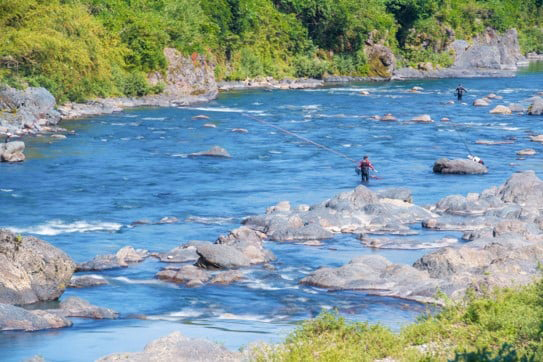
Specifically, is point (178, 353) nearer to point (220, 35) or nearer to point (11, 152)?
point (11, 152)

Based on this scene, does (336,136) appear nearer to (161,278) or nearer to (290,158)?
(290,158)

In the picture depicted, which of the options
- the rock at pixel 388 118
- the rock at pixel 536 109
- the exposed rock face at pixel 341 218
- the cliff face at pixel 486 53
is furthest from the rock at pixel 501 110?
the cliff face at pixel 486 53

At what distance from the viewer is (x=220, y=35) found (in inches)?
2911

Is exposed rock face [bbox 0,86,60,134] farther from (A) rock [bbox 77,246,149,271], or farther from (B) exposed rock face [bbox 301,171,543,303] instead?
(B) exposed rock face [bbox 301,171,543,303]

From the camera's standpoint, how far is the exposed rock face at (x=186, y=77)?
6241cm

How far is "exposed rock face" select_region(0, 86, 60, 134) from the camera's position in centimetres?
4584

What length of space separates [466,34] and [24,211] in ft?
246

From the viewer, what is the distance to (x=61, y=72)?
52.0 m

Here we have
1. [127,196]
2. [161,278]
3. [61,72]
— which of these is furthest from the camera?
[61,72]

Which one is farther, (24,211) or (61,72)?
(61,72)

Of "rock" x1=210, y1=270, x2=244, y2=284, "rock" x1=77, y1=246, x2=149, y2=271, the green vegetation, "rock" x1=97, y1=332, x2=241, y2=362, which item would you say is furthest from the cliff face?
"rock" x1=97, y1=332, x2=241, y2=362

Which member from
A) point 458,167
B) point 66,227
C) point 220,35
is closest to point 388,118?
point 458,167

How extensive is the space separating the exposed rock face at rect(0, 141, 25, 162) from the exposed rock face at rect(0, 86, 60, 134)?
6.07 meters

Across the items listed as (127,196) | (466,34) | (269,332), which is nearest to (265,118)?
(127,196)
